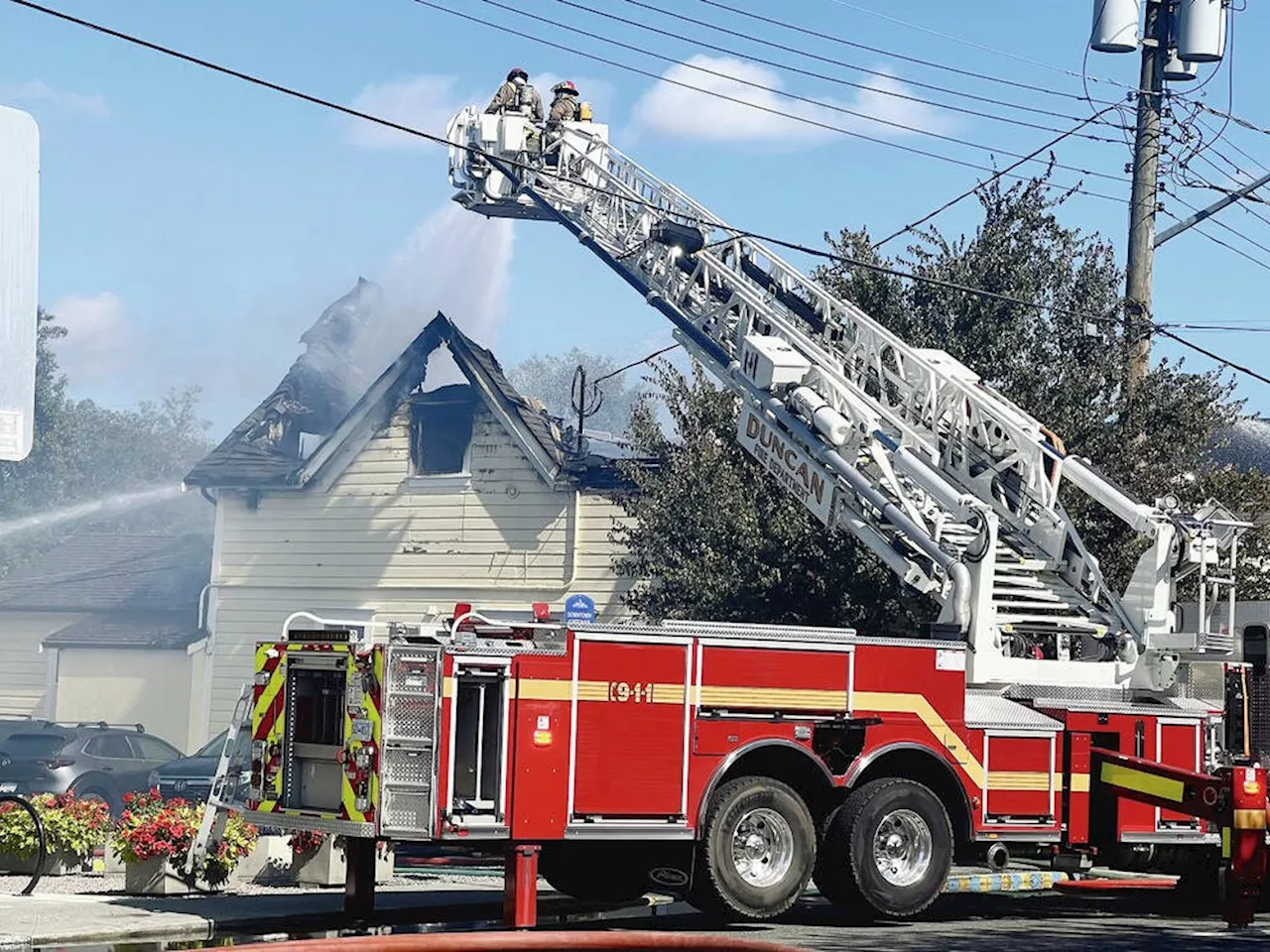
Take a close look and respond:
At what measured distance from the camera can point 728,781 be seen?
39.4 feet

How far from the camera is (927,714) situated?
1276cm

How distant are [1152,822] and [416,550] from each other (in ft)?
52.6

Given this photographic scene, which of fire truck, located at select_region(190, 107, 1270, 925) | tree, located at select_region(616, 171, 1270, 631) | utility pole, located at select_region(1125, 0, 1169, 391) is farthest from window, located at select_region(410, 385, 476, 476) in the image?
fire truck, located at select_region(190, 107, 1270, 925)

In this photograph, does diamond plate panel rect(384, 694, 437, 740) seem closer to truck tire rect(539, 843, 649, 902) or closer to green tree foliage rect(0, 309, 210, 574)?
truck tire rect(539, 843, 649, 902)

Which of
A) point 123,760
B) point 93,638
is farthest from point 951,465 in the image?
point 93,638

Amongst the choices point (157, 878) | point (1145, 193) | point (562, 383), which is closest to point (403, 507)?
point (1145, 193)

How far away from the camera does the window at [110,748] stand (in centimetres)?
2403

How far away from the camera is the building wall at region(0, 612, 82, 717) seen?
33.9 meters

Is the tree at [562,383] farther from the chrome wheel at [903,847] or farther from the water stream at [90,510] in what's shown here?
the chrome wheel at [903,847]

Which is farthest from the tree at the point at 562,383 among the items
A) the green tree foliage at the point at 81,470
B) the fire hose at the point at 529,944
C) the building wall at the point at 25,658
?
the fire hose at the point at 529,944

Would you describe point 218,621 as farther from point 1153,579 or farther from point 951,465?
point 1153,579

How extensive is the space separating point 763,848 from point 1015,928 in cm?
182

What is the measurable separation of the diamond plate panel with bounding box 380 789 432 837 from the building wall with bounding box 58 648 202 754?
20.8 metres

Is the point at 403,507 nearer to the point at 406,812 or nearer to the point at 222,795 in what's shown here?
the point at 222,795
